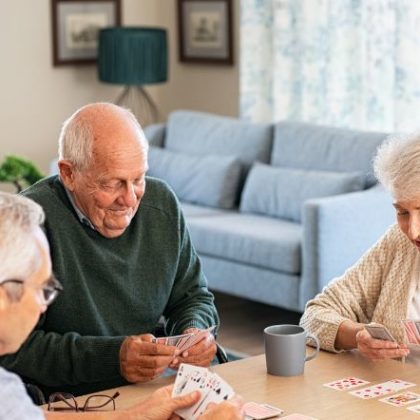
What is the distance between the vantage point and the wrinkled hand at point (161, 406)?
2133mm

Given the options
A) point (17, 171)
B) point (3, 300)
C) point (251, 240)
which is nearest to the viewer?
point (3, 300)

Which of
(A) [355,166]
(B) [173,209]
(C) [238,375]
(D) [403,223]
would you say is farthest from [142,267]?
(A) [355,166]

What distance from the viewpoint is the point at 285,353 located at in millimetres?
2459

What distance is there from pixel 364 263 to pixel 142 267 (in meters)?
0.58

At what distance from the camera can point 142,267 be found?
2852 mm

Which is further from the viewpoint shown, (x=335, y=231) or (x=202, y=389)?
(x=335, y=231)

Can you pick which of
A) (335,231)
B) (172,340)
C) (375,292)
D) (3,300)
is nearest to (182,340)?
(172,340)

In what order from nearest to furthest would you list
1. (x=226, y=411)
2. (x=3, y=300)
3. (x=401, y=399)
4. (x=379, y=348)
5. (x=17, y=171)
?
(x=3, y=300) → (x=226, y=411) → (x=401, y=399) → (x=379, y=348) → (x=17, y=171)

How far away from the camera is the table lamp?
6.75m

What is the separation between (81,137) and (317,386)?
2.80ft

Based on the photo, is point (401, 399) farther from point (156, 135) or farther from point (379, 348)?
point (156, 135)

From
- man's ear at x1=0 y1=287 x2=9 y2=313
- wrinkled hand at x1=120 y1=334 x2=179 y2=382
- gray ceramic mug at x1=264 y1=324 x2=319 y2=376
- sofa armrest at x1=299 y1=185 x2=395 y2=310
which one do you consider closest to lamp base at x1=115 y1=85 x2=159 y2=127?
sofa armrest at x1=299 y1=185 x2=395 y2=310

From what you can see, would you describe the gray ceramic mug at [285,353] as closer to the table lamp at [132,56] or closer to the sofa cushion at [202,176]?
the sofa cushion at [202,176]

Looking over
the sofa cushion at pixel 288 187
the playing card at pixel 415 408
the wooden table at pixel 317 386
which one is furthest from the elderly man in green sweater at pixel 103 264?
the sofa cushion at pixel 288 187
